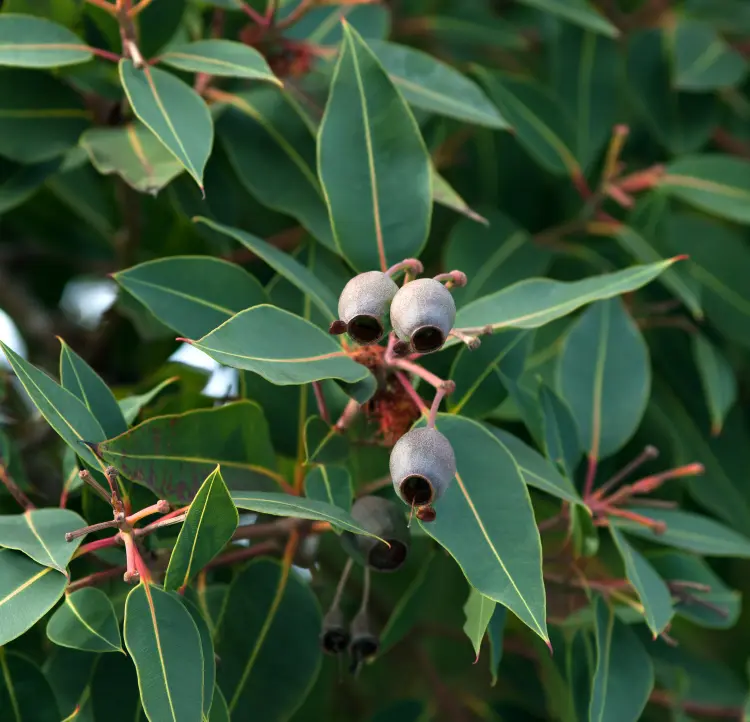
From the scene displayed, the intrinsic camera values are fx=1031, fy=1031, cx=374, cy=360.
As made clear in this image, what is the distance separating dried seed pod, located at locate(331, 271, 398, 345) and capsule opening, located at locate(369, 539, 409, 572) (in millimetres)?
221

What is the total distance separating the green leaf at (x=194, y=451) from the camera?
0.90m

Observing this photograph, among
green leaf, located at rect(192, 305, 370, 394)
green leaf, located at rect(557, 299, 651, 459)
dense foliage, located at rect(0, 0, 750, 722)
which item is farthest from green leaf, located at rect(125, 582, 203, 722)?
green leaf, located at rect(557, 299, 651, 459)

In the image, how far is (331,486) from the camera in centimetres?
96

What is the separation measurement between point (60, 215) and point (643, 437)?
3.45ft

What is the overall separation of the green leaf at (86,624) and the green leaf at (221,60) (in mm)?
538

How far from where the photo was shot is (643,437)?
1468 mm

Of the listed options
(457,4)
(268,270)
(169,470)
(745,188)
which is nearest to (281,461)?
(169,470)

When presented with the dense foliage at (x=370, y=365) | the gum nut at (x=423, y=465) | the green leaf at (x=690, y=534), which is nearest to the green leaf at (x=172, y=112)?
the dense foliage at (x=370, y=365)

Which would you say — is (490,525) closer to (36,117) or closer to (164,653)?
(164,653)

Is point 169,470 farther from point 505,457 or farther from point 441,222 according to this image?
point 441,222

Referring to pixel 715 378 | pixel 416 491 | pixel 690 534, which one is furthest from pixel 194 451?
pixel 715 378

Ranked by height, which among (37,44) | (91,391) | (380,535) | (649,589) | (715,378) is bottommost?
(715,378)

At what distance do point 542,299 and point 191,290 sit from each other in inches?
13.4

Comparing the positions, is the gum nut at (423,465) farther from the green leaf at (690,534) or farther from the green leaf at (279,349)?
the green leaf at (690,534)
